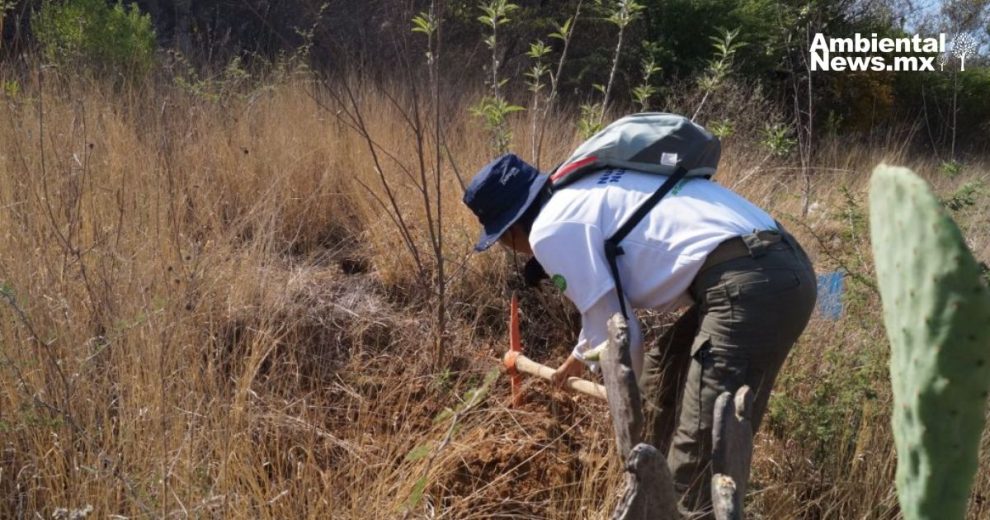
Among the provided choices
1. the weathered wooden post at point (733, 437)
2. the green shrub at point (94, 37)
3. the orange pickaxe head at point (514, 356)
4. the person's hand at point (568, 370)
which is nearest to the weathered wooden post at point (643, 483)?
the weathered wooden post at point (733, 437)

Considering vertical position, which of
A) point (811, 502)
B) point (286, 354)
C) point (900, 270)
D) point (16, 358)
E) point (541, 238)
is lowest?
point (811, 502)

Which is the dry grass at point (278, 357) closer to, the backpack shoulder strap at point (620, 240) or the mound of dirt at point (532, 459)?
the mound of dirt at point (532, 459)

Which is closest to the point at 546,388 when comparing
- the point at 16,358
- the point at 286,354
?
the point at 286,354

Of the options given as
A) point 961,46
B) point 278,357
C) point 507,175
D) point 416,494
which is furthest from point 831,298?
point 961,46

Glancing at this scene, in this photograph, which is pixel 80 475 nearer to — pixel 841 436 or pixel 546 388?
pixel 546 388

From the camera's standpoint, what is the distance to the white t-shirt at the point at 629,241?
8.02 feet

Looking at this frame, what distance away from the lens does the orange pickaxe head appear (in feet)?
10.4

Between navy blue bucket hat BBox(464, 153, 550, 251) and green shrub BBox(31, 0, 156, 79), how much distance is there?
3.57 m

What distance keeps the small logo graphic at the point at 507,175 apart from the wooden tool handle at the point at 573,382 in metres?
0.63

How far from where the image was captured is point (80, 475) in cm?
252

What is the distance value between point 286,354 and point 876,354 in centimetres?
218

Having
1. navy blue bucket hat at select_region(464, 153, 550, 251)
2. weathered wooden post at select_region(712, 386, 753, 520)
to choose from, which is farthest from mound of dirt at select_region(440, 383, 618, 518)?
weathered wooden post at select_region(712, 386, 753, 520)

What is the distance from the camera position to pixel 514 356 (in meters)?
3.15
